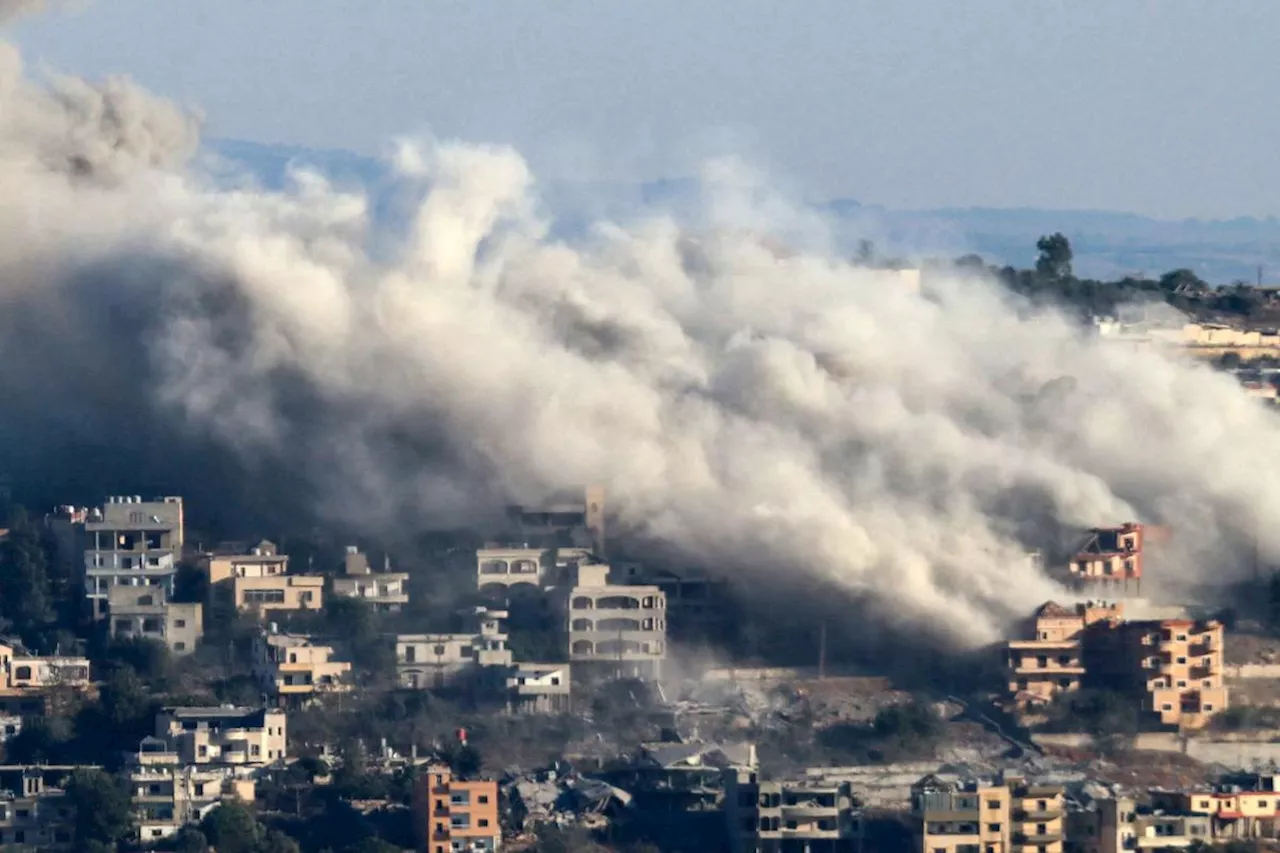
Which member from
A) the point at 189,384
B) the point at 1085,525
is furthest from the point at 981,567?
the point at 189,384

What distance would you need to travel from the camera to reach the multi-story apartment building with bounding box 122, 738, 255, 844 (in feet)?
109

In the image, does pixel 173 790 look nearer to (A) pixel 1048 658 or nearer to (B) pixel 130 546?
(B) pixel 130 546

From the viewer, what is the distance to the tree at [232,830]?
107ft

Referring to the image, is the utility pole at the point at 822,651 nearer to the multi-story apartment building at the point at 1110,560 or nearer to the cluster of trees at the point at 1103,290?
the multi-story apartment building at the point at 1110,560

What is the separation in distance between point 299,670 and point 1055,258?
17.8 m

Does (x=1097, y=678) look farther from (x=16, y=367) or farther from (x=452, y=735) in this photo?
(x=16, y=367)

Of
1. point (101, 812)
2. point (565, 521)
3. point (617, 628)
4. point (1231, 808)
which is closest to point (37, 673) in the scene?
point (101, 812)

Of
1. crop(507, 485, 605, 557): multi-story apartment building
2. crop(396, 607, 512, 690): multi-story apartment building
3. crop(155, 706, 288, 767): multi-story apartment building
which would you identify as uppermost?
crop(507, 485, 605, 557): multi-story apartment building

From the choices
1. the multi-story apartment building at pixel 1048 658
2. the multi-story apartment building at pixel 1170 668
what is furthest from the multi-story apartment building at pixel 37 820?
the multi-story apartment building at pixel 1170 668

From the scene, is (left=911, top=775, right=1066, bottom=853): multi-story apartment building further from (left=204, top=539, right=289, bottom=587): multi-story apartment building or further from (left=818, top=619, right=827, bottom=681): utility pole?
(left=204, top=539, right=289, bottom=587): multi-story apartment building

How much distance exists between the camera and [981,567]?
38.6m

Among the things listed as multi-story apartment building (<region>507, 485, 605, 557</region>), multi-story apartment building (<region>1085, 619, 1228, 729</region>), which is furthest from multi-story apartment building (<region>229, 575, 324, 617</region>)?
multi-story apartment building (<region>1085, 619, 1228, 729</region>)

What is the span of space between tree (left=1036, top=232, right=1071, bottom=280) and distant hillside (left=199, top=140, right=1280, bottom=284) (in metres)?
1.56

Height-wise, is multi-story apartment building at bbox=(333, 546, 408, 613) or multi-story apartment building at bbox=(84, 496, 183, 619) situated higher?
multi-story apartment building at bbox=(84, 496, 183, 619)
